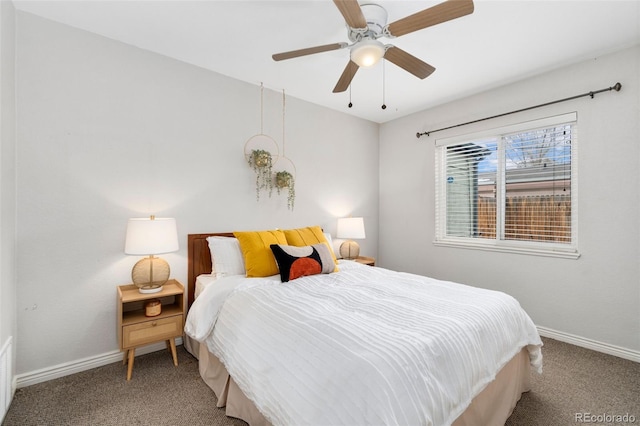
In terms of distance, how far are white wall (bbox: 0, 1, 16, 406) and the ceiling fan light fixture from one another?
2.12 metres

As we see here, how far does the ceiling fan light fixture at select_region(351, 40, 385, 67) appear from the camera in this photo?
179 cm

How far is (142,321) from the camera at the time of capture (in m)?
2.20

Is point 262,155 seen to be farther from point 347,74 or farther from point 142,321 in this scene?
point 142,321

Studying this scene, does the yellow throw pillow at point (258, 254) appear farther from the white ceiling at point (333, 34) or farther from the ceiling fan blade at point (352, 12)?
the ceiling fan blade at point (352, 12)

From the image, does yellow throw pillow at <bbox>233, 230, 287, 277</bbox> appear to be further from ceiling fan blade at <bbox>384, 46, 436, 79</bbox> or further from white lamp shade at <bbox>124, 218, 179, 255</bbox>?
ceiling fan blade at <bbox>384, 46, 436, 79</bbox>

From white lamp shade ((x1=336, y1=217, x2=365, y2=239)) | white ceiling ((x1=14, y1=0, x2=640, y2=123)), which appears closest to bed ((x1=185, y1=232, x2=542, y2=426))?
white lamp shade ((x1=336, y1=217, x2=365, y2=239))

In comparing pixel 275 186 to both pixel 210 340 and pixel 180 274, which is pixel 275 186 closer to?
pixel 180 274

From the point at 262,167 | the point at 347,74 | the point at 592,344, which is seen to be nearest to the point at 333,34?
the point at 347,74

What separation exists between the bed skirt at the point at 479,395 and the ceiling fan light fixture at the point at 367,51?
202cm

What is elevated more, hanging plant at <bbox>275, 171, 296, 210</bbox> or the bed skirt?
hanging plant at <bbox>275, 171, 296, 210</bbox>

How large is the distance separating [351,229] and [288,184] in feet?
3.34

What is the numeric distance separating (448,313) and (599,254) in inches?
81.9

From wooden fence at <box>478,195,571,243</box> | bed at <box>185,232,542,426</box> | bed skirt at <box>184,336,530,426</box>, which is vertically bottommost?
bed skirt at <box>184,336,530,426</box>

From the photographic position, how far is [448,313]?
65.5 inches
